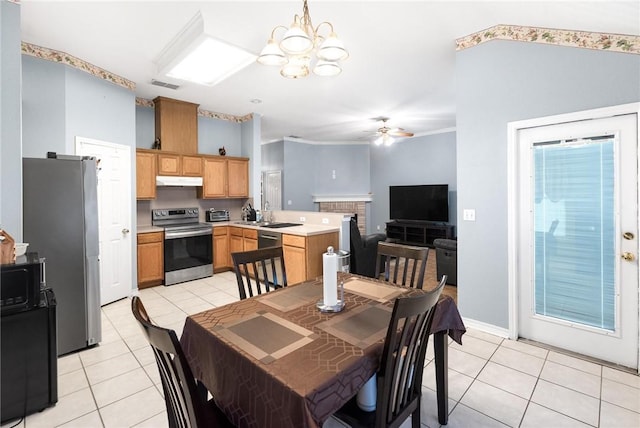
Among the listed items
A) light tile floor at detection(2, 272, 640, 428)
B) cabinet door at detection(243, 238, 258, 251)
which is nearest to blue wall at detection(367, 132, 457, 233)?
Result: cabinet door at detection(243, 238, 258, 251)

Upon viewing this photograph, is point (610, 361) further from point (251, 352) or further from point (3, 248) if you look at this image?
point (3, 248)

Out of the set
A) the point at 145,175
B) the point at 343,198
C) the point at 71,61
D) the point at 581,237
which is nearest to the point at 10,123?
the point at 71,61

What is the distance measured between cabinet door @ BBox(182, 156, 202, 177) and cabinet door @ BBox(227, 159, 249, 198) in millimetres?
528

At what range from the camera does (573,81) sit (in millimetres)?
2447

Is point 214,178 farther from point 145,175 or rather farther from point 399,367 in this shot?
point 399,367

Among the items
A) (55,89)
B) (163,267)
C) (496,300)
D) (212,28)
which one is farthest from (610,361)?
(55,89)

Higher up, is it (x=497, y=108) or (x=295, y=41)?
(x=295, y=41)

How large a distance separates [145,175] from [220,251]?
64.8 inches

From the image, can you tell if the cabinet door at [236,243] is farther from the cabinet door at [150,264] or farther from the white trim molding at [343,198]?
the white trim molding at [343,198]

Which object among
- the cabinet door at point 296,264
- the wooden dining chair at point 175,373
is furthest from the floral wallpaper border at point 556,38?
the wooden dining chair at point 175,373

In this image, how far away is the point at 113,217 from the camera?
12.8 feet

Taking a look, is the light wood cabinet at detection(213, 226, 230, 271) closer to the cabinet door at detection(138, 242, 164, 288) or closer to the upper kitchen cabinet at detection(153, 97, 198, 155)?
the cabinet door at detection(138, 242, 164, 288)

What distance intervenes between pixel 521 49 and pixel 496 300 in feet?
7.40

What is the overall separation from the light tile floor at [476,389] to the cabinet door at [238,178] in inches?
121
